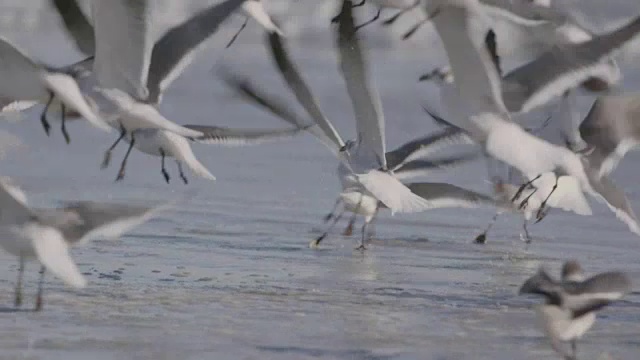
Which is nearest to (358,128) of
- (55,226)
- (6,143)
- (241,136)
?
(241,136)

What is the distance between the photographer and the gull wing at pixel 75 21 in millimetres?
8570

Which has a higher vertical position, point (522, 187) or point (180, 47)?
point (180, 47)

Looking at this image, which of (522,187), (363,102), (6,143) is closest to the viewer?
(522,187)

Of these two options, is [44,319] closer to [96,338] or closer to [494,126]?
[96,338]

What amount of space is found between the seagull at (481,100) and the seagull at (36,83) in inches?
62.0

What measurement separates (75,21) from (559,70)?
2.63 m

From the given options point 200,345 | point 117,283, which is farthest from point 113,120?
point 200,345

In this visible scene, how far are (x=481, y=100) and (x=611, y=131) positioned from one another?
86 centimetres

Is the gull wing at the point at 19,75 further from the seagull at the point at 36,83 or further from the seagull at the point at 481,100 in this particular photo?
the seagull at the point at 481,100

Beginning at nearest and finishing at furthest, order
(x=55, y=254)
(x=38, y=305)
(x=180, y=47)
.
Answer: (x=55, y=254) < (x=38, y=305) < (x=180, y=47)

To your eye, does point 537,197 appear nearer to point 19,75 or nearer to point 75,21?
point 75,21

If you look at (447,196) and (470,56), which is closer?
(470,56)

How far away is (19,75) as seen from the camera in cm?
710

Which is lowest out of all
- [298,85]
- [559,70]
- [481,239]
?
[481,239]
